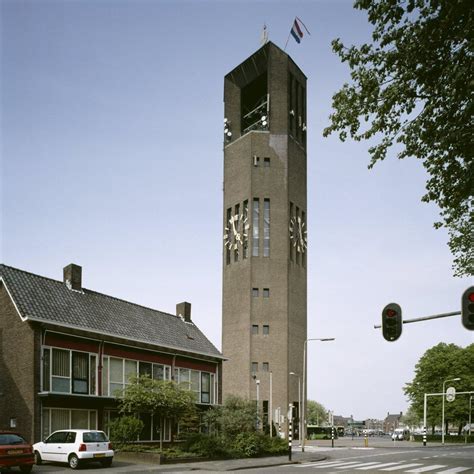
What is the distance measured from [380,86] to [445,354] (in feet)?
223

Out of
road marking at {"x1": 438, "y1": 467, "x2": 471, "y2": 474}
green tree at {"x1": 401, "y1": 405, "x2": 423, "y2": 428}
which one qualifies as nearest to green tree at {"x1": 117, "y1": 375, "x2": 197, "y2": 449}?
road marking at {"x1": 438, "y1": 467, "x2": 471, "y2": 474}

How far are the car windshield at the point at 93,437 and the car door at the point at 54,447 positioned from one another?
3.23ft

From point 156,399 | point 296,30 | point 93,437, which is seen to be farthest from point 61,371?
point 296,30

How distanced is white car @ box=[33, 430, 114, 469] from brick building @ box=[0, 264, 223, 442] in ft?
8.62

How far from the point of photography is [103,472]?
76.5 ft

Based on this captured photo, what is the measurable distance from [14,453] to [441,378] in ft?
216

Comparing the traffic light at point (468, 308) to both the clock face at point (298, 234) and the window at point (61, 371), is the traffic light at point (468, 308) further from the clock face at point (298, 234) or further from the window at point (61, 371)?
the clock face at point (298, 234)

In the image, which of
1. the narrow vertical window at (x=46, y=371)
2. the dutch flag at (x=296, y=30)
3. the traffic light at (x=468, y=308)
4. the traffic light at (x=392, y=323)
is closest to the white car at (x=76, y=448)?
the narrow vertical window at (x=46, y=371)

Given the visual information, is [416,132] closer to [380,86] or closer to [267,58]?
[380,86]

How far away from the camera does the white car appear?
24891 mm

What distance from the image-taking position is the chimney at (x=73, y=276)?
3600 centimetres

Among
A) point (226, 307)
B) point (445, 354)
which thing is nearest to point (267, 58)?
point (226, 307)

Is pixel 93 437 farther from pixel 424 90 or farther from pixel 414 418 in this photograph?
pixel 414 418

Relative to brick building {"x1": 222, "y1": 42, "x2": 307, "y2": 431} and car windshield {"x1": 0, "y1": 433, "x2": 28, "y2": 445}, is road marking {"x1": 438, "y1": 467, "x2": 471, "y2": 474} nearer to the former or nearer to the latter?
car windshield {"x1": 0, "y1": 433, "x2": 28, "y2": 445}
